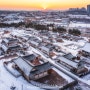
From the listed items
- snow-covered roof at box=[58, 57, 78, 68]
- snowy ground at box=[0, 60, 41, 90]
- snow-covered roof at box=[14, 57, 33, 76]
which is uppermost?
snow-covered roof at box=[14, 57, 33, 76]

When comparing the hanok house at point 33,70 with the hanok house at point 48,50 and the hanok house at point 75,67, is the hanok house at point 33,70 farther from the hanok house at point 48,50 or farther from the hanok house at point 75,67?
the hanok house at point 48,50

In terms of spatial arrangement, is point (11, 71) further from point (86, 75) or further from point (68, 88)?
point (86, 75)

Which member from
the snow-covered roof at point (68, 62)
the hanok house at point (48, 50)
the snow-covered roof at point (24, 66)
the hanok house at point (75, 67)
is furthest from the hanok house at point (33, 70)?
the hanok house at point (48, 50)

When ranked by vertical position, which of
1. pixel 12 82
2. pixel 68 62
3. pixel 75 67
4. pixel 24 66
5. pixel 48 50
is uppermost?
pixel 24 66

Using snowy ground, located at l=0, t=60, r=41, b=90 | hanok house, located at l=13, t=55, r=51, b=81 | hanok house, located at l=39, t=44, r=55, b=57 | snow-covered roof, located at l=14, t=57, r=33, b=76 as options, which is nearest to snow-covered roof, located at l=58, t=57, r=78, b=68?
hanok house, located at l=13, t=55, r=51, b=81

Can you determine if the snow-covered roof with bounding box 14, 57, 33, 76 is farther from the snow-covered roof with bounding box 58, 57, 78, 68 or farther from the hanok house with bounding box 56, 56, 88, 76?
the snow-covered roof with bounding box 58, 57, 78, 68

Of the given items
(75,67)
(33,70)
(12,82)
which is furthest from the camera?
(75,67)

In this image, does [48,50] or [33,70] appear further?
[48,50]

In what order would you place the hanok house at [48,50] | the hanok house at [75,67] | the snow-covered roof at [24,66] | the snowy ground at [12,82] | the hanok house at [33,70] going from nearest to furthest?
the snowy ground at [12,82], the hanok house at [33,70], the snow-covered roof at [24,66], the hanok house at [75,67], the hanok house at [48,50]

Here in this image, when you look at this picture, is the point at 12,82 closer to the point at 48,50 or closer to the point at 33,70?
the point at 33,70

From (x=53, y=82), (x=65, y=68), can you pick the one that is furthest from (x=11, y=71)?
(x=65, y=68)

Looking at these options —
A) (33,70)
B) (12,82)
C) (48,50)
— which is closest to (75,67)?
(33,70)

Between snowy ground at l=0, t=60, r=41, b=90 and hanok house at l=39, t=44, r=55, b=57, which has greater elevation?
hanok house at l=39, t=44, r=55, b=57

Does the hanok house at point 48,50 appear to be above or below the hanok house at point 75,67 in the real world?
above
